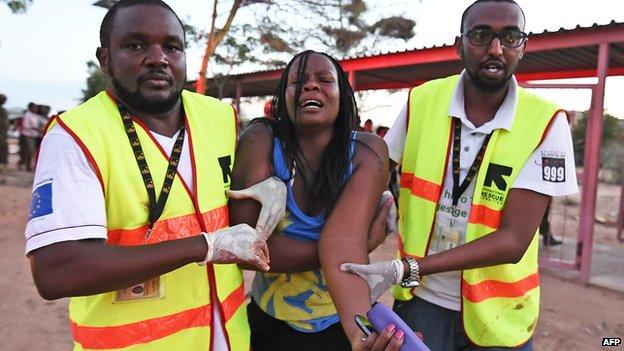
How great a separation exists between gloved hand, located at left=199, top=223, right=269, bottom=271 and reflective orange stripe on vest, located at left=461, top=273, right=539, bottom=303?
2.90 ft

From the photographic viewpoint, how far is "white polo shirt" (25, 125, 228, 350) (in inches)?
45.8

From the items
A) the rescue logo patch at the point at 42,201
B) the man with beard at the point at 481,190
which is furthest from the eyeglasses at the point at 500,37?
the rescue logo patch at the point at 42,201

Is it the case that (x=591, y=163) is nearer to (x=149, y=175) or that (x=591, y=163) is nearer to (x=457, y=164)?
(x=457, y=164)

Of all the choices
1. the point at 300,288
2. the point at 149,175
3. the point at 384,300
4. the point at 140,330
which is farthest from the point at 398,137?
the point at 384,300

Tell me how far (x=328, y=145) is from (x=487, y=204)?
0.65m

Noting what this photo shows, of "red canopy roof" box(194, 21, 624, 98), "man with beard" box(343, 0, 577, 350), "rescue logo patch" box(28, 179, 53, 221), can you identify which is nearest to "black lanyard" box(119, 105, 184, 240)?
"rescue logo patch" box(28, 179, 53, 221)

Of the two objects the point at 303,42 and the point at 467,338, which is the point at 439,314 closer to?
the point at 467,338

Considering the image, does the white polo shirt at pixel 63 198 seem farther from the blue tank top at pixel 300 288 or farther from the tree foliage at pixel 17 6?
the tree foliage at pixel 17 6

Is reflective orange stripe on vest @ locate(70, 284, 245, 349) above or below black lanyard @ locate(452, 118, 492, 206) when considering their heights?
below

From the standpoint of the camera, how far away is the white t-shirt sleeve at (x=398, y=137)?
2.17 meters

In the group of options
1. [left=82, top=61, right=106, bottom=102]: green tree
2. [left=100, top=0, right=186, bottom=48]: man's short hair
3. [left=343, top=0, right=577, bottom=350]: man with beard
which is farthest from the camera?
[left=82, top=61, right=106, bottom=102]: green tree

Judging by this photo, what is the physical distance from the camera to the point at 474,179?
1.88 m

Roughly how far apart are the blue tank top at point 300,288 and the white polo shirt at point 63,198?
0.63 meters

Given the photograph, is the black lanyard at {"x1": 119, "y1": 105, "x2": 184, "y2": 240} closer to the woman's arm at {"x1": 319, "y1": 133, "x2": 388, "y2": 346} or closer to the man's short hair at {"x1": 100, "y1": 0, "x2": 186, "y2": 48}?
the man's short hair at {"x1": 100, "y1": 0, "x2": 186, "y2": 48}
